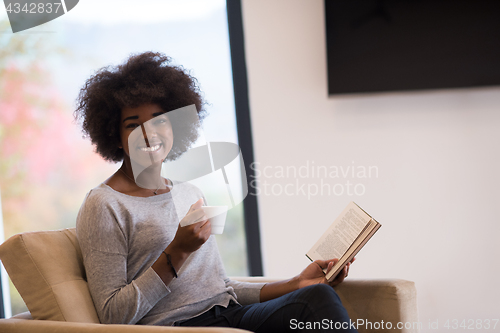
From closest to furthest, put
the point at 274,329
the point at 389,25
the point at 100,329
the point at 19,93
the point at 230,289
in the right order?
the point at 100,329, the point at 274,329, the point at 230,289, the point at 389,25, the point at 19,93

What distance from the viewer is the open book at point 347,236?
3.87 ft

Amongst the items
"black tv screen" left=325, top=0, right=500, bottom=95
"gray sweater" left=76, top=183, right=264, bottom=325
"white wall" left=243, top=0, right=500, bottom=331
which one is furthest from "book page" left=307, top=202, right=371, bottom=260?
"black tv screen" left=325, top=0, right=500, bottom=95

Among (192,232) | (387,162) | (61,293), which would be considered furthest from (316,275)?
(387,162)

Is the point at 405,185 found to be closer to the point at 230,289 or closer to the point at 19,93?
the point at 230,289

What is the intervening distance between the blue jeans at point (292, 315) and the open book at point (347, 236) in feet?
0.51

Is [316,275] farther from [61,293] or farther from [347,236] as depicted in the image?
[61,293]

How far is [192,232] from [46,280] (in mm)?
410

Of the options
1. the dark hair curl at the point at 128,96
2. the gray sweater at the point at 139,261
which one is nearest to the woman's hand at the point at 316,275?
the gray sweater at the point at 139,261

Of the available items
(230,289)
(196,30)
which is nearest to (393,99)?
(196,30)

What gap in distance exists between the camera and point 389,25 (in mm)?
1949

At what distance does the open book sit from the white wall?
812mm

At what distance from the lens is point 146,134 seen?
1158 millimetres

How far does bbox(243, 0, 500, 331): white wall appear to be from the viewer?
1.97 metres

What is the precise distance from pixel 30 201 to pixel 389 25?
212 cm
